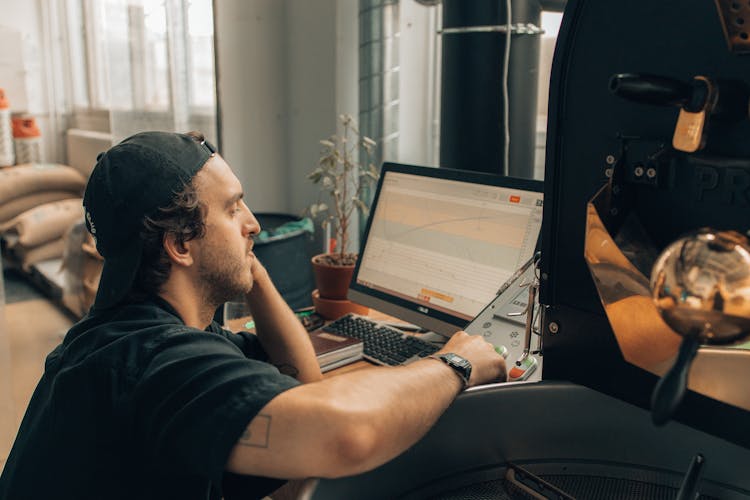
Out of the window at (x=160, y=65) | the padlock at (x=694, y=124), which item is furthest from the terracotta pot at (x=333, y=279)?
the window at (x=160, y=65)

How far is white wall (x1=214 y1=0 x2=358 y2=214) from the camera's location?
2.75 metres

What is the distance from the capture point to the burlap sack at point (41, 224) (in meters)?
4.65

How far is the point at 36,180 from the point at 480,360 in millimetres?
4922

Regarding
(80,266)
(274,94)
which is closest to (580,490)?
(274,94)

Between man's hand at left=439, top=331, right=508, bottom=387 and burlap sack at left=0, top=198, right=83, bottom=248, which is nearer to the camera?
man's hand at left=439, top=331, right=508, bottom=387

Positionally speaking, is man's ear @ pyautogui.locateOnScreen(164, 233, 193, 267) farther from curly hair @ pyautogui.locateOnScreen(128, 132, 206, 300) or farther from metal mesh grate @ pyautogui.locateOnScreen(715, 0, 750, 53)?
metal mesh grate @ pyautogui.locateOnScreen(715, 0, 750, 53)

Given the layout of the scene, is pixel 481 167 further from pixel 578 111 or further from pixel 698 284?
pixel 698 284

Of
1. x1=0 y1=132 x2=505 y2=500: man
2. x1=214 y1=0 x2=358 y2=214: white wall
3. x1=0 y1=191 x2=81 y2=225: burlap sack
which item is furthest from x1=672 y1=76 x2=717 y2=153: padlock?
x1=0 y1=191 x2=81 y2=225: burlap sack

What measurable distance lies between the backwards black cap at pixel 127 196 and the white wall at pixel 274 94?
164cm

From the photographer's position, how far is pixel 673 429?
75 cm

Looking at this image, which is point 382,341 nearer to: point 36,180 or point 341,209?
point 341,209

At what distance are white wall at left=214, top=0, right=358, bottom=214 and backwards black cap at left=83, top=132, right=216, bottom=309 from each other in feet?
5.37

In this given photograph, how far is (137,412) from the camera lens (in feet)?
2.82

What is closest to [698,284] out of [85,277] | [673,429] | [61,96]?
[673,429]
